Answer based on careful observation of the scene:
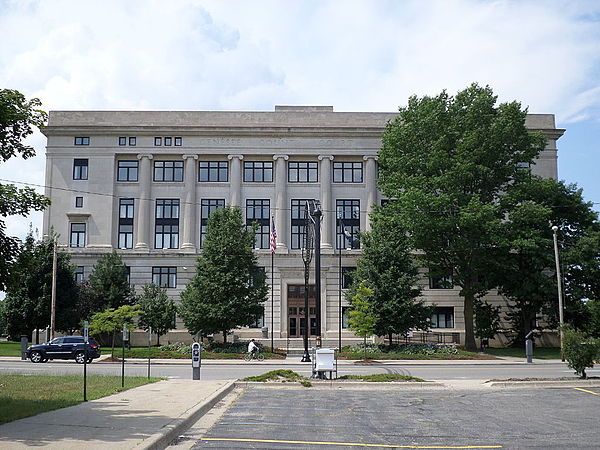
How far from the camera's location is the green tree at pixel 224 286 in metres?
42.9

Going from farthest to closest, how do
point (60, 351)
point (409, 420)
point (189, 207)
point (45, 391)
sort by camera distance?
1. point (189, 207)
2. point (60, 351)
3. point (45, 391)
4. point (409, 420)

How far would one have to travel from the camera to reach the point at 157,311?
4797 centimetres

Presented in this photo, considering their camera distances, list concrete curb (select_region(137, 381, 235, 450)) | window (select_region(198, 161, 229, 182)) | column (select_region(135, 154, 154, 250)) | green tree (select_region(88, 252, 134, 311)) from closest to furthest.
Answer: concrete curb (select_region(137, 381, 235, 450)), green tree (select_region(88, 252, 134, 311)), column (select_region(135, 154, 154, 250)), window (select_region(198, 161, 229, 182))

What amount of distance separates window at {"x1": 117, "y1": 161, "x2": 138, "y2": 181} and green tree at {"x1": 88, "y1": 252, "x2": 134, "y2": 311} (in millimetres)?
8692

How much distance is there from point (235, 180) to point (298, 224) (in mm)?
6922

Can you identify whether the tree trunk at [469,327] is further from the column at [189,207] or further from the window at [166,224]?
the window at [166,224]

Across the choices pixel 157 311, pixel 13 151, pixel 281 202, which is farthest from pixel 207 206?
pixel 13 151

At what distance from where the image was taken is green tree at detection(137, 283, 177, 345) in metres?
47.7

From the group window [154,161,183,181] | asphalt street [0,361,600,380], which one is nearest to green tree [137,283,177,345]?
asphalt street [0,361,600,380]

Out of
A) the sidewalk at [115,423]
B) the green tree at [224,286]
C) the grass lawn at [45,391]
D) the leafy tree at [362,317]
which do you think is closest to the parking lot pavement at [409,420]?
the sidewalk at [115,423]

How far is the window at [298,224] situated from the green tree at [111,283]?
14.9m

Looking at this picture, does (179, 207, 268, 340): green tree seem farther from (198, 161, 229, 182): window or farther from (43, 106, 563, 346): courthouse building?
(198, 161, 229, 182): window

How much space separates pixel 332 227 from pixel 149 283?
16732 millimetres

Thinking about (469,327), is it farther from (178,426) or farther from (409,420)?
(178,426)
